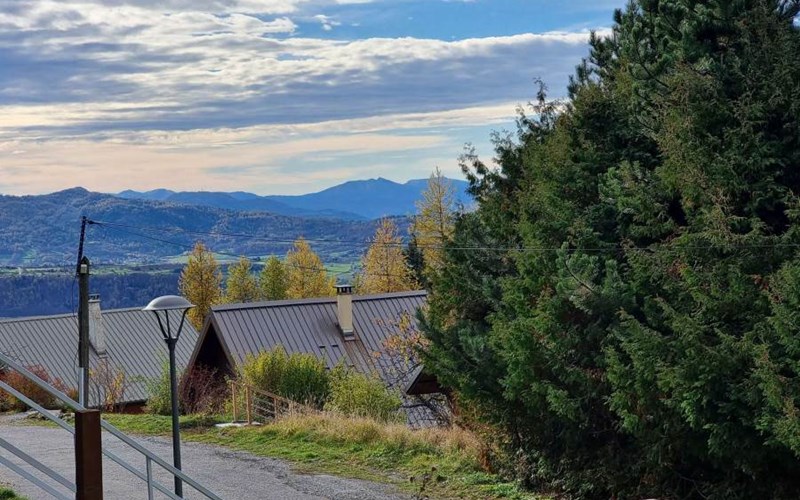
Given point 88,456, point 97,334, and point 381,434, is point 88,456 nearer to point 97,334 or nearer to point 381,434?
point 381,434

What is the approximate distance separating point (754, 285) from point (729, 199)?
1.18 meters

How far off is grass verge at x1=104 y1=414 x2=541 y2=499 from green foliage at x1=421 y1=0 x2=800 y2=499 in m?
0.87

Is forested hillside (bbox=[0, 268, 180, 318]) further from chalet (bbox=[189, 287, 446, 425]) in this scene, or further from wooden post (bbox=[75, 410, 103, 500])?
wooden post (bbox=[75, 410, 103, 500])

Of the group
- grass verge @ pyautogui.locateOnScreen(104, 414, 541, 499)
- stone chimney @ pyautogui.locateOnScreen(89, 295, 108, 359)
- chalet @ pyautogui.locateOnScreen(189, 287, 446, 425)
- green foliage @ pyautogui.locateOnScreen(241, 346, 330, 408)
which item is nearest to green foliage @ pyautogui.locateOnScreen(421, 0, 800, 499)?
grass verge @ pyautogui.locateOnScreen(104, 414, 541, 499)

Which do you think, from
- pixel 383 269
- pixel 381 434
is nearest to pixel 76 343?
pixel 383 269

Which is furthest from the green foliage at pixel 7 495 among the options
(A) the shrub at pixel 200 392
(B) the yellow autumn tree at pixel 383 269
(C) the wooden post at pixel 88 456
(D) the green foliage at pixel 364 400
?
(B) the yellow autumn tree at pixel 383 269

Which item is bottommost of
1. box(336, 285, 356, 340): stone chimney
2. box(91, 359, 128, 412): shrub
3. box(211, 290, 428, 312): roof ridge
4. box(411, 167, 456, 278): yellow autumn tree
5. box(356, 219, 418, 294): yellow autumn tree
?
box(91, 359, 128, 412): shrub

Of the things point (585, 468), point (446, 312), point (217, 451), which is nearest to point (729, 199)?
point (585, 468)

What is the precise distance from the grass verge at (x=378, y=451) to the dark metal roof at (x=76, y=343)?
19981mm

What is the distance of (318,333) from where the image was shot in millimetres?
31281

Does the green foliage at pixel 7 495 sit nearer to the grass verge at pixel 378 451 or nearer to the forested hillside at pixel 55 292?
the grass verge at pixel 378 451

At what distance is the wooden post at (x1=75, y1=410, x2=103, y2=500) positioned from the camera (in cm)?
587

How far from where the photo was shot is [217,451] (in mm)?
17906

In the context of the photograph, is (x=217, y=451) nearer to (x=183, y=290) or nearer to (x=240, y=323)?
(x=240, y=323)
